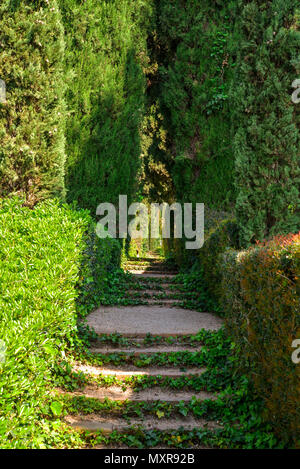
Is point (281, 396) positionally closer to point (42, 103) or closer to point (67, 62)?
point (42, 103)

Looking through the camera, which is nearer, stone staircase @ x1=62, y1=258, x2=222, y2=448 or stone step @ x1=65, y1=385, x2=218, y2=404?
stone staircase @ x1=62, y1=258, x2=222, y2=448

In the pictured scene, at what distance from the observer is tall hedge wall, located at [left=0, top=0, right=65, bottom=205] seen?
710 cm

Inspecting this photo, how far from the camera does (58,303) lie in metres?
3.62

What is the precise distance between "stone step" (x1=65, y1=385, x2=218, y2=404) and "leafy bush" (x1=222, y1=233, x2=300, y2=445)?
640 millimetres

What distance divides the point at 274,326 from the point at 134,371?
234 cm

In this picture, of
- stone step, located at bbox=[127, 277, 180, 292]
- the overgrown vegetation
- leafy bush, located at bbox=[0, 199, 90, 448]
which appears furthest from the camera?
stone step, located at bbox=[127, 277, 180, 292]

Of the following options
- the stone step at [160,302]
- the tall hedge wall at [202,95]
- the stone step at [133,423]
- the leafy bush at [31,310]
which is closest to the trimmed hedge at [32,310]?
the leafy bush at [31,310]

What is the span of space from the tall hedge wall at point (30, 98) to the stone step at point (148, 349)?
3101mm

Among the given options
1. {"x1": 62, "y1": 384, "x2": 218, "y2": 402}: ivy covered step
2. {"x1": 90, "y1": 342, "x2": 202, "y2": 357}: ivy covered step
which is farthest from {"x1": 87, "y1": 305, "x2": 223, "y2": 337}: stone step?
{"x1": 62, "y1": 384, "x2": 218, "y2": 402}: ivy covered step

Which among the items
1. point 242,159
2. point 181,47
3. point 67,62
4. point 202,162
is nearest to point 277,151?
point 242,159
